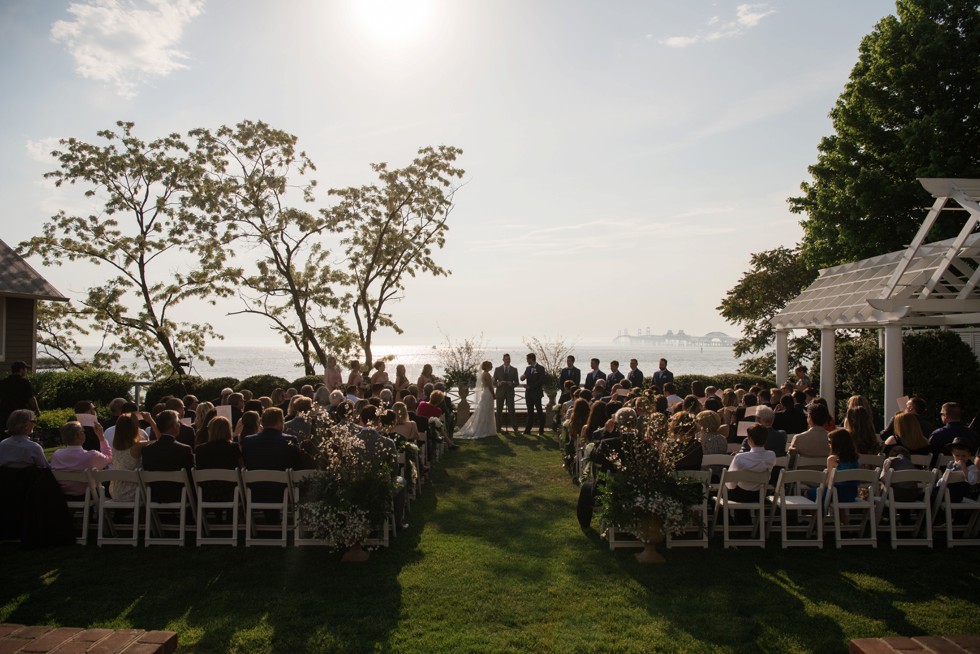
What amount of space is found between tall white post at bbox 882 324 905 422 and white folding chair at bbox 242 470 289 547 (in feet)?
33.0

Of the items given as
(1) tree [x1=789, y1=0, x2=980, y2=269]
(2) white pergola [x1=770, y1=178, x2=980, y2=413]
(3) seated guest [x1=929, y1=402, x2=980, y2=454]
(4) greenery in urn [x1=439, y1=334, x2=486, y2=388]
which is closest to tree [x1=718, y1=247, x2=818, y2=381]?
(1) tree [x1=789, y1=0, x2=980, y2=269]

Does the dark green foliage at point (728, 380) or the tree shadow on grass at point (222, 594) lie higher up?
the dark green foliage at point (728, 380)

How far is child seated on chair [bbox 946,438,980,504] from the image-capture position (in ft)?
23.9

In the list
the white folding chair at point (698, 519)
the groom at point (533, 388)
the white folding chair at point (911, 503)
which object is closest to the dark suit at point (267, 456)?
the white folding chair at point (698, 519)

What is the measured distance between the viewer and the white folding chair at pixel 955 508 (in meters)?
7.13

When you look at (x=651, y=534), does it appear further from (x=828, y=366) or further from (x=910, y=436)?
(x=828, y=366)

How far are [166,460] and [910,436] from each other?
26.1 feet

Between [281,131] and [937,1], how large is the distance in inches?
749

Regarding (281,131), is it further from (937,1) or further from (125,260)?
(937,1)

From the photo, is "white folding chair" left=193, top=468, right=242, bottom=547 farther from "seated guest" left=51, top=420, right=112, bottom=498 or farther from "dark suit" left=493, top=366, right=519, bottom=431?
"dark suit" left=493, top=366, right=519, bottom=431

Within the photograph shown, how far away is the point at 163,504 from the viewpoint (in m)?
7.16

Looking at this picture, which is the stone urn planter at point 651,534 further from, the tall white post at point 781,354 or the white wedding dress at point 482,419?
the tall white post at point 781,354

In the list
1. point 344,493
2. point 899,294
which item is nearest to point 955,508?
point 344,493

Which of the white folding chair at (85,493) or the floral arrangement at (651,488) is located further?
the white folding chair at (85,493)
